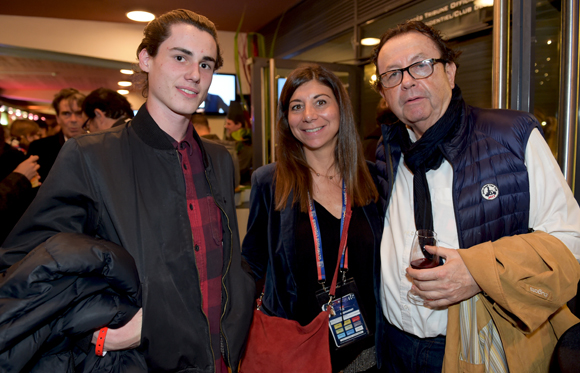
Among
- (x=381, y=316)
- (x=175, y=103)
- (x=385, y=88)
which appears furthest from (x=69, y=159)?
(x=381, y=316)

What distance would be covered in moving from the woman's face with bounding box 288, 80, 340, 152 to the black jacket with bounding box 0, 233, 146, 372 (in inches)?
45.5

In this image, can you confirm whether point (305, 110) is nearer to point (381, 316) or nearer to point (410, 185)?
point (410, 185)

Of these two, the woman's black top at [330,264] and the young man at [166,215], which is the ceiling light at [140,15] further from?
the woman's black top at [330,264]

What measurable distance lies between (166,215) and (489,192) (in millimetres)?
1132

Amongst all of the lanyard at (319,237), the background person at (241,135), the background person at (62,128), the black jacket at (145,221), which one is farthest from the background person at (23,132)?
the lanyard at (319,237)

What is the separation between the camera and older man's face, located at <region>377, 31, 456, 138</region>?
59.7 inches

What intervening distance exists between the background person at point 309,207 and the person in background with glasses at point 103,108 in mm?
1602

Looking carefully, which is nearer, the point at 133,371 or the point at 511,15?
the point at 133,371

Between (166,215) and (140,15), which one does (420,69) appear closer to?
(166,215)

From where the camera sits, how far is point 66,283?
Answer: 95cm

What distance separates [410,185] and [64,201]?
50.4 inches

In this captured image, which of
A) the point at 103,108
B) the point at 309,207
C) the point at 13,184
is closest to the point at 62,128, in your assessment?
the point at 103,108

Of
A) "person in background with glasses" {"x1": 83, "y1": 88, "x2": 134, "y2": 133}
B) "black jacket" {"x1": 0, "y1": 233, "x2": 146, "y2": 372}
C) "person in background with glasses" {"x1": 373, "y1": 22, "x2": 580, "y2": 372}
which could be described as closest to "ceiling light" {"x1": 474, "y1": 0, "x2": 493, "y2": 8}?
"person in background with glasses" {"x1": 373, "y1": 22, "x2": 580, "y2": 372}

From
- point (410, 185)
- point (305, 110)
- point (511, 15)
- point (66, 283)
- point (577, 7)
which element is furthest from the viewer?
point (511, 15)
